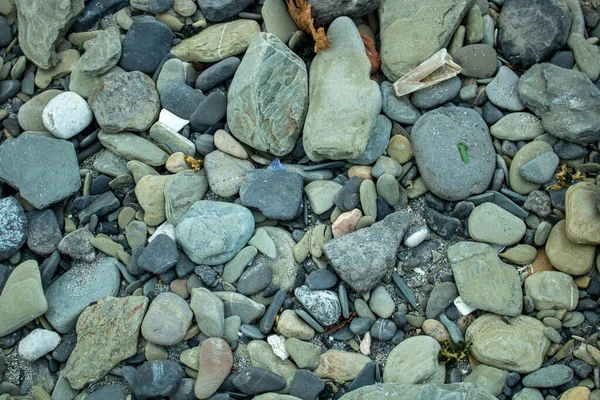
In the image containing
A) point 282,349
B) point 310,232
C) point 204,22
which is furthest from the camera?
point 204,22

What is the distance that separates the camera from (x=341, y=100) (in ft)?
12.5

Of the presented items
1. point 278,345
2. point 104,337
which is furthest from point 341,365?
Answer: point 104,337

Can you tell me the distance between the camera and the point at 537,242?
3721 mm

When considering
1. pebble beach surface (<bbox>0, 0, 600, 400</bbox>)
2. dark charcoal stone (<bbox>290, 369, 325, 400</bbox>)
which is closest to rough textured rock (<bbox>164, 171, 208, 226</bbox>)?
pebble beach surface (<bbox>0, 0, 600, 400</bbox>)

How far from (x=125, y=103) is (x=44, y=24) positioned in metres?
0.77

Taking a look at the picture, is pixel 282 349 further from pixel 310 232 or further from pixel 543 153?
pixel 543 153

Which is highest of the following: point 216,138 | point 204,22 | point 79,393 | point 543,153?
point 204,22

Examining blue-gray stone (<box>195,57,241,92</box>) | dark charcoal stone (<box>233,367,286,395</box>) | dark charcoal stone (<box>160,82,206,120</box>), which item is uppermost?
blue-gray stone (<box>195,57,241,92</box>)

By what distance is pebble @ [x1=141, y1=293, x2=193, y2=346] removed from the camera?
3.56m

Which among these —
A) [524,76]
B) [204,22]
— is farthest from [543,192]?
[204,22]

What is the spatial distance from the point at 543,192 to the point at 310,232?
57.2 inches

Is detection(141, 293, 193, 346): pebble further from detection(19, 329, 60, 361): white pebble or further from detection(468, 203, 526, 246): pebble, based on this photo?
detection(468, 203, 526, 246): pebble

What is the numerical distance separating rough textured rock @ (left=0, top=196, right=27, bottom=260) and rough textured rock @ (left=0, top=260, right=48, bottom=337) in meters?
0.23

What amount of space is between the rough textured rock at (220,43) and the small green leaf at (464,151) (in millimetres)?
1516
